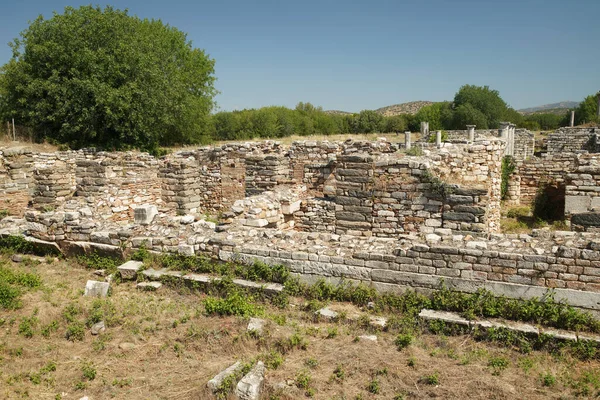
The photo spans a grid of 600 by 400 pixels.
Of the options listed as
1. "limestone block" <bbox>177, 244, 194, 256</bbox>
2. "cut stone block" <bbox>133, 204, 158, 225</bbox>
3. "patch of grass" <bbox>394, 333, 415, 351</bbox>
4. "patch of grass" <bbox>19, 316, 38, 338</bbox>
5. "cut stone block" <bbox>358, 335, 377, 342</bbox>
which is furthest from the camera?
"cut stone block" <bbox>133, 204, 158, 225</bbox>

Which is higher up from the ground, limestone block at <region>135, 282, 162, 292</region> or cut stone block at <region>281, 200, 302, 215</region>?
cut stone block at <region>281, 200, 302, 215</region>

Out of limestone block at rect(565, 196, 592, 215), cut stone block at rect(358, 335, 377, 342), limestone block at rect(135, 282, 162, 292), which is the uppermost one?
limestone block at rect(565, 196, 592, 215)

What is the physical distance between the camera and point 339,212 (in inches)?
382

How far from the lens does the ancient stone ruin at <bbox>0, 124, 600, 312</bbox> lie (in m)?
6.60

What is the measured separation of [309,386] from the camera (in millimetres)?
5117

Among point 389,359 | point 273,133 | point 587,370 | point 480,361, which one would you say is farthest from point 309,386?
point 273,133

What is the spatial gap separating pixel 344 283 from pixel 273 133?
169 feet

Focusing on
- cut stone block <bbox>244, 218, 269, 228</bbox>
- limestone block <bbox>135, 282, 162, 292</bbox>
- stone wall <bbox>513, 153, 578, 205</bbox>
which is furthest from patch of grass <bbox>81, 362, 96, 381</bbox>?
stone wall <bbox>513, 153, 578, 205</bbox>

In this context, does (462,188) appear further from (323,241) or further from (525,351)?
(525,351)

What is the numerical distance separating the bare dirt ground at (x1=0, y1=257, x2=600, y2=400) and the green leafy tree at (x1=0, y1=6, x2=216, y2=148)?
1585 cm

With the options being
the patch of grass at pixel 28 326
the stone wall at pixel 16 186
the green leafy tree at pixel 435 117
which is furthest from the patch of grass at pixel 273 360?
the green leafy tree at pixel 435 117

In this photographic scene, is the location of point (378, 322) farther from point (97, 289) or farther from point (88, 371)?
point (97, 289)

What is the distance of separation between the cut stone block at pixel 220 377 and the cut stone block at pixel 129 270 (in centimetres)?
382

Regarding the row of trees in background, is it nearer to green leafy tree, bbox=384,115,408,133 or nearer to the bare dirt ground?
green leafy tree, bbox=384,115,408,133
